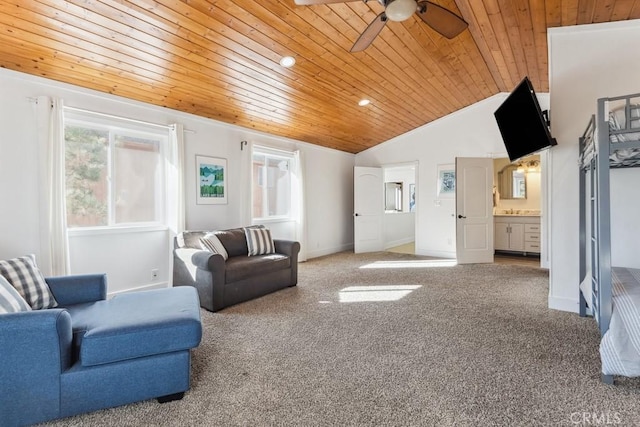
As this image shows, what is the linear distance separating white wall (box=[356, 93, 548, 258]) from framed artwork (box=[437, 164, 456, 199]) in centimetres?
9

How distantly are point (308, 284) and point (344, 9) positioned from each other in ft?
10.9

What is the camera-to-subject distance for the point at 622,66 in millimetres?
Result: 3236

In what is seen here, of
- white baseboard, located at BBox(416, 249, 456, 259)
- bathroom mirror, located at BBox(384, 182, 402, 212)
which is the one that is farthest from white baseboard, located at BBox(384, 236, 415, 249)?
white baseboard, located at BBox(416, 249, 456, 259)

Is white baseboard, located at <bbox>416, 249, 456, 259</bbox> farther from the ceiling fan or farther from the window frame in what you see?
the ceiling fan

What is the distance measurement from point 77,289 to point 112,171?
6.43 ft

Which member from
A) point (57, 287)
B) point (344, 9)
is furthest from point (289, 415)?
point (344, 9)

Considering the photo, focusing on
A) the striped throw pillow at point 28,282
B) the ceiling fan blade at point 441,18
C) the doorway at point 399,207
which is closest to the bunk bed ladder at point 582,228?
the ceiling fan blade at point 441,18

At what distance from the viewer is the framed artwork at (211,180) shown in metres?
4.77

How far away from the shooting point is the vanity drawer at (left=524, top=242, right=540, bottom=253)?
654cm

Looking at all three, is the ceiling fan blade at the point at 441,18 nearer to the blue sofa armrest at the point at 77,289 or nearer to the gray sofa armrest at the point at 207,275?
the gray sofa armrest at the point at 207,275

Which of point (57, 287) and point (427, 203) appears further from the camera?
point (427, 203)

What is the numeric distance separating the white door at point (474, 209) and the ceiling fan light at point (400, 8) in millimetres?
4492

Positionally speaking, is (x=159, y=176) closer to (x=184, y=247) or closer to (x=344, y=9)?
(x=184, y=247)

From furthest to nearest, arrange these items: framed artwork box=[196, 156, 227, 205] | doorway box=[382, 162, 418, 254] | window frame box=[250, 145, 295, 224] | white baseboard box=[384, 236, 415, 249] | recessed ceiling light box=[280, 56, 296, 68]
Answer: doorway box=[382, 162, 418, 254], white baseboard box=[384, 236, 415, 249], window frame box=[250, 145, 295, 224], framed artwork box=[196, 156, 227, 205], recessed ceiling light box=[280, 56, 296, 68]
